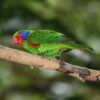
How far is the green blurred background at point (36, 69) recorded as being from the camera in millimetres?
2158

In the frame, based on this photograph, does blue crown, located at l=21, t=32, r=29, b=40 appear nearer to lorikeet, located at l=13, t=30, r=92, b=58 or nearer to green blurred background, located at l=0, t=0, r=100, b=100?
lorikeet, located at l=13, t=30, r=92, b=58

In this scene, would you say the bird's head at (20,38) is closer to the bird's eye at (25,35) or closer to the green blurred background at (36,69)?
the bird's eye at (25,35)

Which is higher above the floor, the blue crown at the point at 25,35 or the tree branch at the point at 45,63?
the blue crown at the point at 25,35

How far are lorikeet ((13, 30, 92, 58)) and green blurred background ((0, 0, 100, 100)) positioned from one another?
3.90ft

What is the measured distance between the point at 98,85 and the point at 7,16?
2.22ft

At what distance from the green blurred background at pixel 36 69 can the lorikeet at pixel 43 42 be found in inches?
46.7

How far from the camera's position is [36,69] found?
7.40 ft

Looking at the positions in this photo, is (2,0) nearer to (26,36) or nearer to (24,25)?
(24,25)

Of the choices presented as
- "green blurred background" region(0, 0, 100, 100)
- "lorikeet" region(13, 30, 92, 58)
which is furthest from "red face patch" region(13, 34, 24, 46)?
"green blurred background" region(0, 0, 100, 100)

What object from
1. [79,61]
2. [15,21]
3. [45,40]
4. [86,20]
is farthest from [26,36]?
[86,20]

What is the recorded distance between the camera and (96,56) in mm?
2115

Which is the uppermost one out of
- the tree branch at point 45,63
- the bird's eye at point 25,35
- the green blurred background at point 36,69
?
the bird's eye at point 25,35

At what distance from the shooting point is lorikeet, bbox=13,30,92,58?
863 mm

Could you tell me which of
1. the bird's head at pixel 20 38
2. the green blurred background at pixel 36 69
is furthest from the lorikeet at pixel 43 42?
the green blurred background at pixel 36 69
